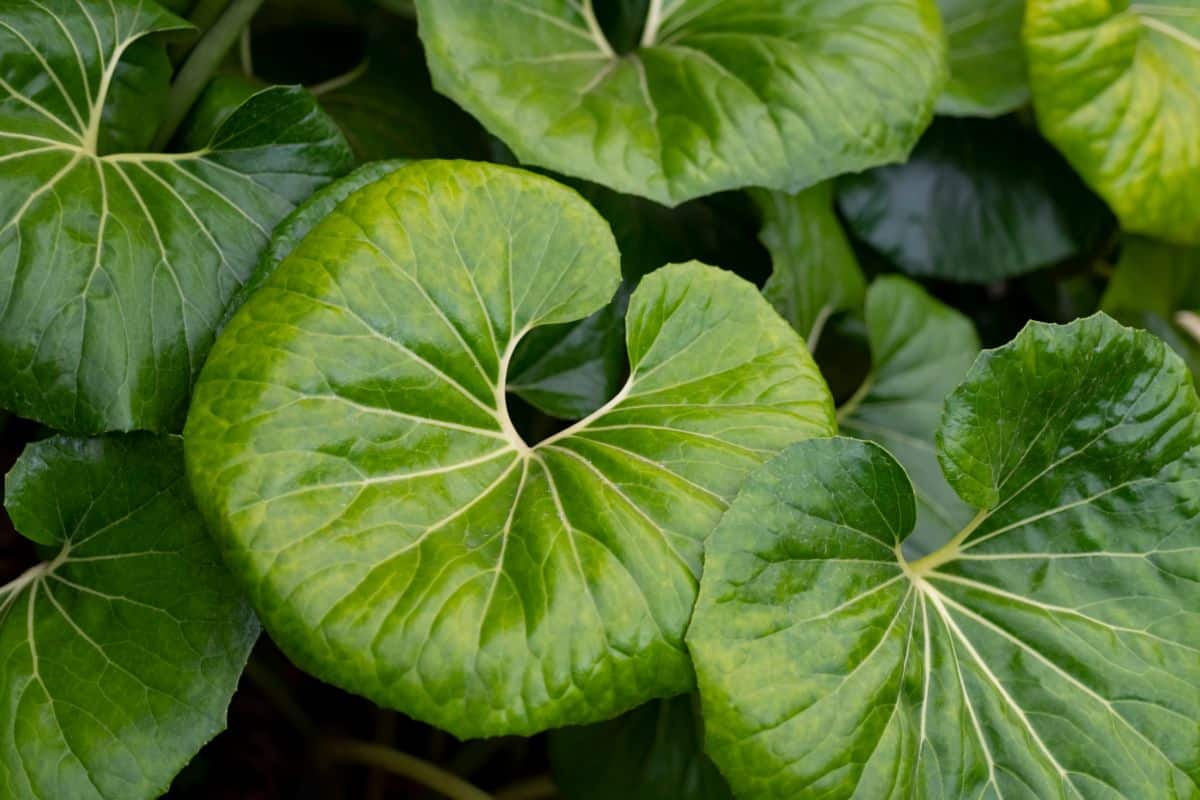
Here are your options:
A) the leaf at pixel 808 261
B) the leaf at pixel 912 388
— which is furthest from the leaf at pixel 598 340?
the leaf at pixel 912 388

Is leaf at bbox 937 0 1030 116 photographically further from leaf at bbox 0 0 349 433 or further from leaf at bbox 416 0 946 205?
leaf at bbox 0 0 349 433

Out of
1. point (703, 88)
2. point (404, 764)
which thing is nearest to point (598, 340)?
point (703, 88)

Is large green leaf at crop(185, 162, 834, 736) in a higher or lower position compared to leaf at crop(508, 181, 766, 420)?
higher

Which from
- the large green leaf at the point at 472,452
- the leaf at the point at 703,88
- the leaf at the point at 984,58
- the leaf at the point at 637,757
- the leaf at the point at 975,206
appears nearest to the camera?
the large green leaf at the point at 472,452

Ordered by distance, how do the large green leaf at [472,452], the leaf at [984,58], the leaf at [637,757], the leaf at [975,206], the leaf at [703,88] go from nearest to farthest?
the large green leaf at [472,452] → the leaf at [703,88] → the leaf at [637,757] → the leaf at [984,58] → the leaf at [975,206]

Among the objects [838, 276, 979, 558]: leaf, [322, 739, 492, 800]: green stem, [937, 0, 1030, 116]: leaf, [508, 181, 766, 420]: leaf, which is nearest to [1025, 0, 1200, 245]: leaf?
[937, 0, 1030, 116]: leaf

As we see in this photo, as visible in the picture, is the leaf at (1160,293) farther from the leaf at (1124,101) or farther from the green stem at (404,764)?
the green stem at (404,764)
